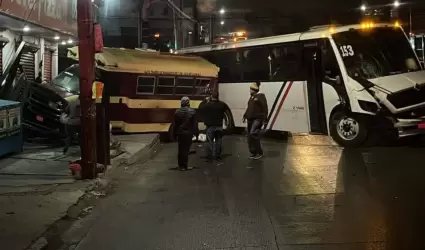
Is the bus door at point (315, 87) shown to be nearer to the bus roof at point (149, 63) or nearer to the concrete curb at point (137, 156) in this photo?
the bus roof at point (149, 63)

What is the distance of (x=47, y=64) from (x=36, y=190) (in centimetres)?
1243

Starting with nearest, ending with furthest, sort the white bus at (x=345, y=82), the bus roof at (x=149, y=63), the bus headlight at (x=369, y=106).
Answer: the white bus at (x=345, y=82), the bus headlight at (x=369, y=106), the bus roof at (x=149, y=63)

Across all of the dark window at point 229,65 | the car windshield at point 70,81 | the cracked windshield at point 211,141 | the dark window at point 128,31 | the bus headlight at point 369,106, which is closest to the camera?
the cracked windshield at point 211,141

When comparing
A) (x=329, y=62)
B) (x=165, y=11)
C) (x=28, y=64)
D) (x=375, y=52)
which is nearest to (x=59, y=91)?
(x=28, y=64)

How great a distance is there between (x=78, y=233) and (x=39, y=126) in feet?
30.3

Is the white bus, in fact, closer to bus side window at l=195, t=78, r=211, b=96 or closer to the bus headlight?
the bus headlight

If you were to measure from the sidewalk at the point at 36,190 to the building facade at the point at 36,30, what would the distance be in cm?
330

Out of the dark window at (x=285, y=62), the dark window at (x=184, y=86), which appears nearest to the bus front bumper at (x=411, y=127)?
the dark window at (x=285, y=62)

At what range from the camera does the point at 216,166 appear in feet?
41.2

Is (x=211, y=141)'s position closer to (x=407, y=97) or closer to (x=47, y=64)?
(x=407, y=97)

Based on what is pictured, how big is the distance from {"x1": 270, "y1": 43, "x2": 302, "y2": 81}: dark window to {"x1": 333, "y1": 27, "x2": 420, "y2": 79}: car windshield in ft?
5.96

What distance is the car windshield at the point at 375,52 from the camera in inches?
583

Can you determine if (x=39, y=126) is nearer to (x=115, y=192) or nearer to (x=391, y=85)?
(x=115, y=192)

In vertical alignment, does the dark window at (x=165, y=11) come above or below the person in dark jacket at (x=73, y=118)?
above
